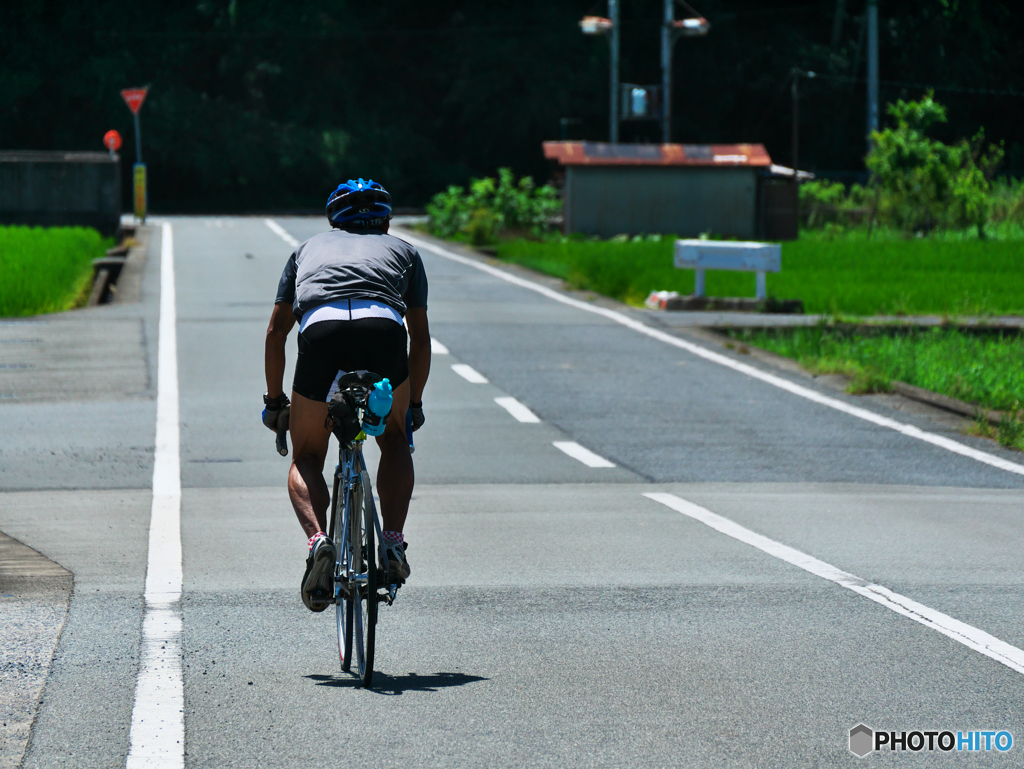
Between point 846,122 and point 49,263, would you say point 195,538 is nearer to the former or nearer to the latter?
point 49,263

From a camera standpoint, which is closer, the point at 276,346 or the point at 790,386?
the point at 276,346

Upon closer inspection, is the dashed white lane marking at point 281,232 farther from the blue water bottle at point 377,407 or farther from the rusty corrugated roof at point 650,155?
the blue water bottle at point 377,407

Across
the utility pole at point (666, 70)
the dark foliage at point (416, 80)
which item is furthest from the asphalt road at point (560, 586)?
the dark foliage at point (416, 80)

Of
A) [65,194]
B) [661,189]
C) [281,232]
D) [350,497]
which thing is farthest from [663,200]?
[350,497]

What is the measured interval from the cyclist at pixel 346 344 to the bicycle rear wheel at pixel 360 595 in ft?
0.30

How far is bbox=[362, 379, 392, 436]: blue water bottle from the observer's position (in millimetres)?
4879

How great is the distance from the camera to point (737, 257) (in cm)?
2022

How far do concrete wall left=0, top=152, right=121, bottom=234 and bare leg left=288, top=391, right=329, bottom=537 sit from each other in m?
28.5

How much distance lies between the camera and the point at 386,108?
63031 millimetres

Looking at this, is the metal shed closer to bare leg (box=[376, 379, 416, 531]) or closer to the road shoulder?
the road shoulder

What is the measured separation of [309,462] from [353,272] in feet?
2.32

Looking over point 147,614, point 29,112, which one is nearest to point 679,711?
point 147,614

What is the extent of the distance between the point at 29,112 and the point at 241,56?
27.9 feet

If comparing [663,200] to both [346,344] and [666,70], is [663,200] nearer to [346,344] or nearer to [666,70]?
[666,70]
